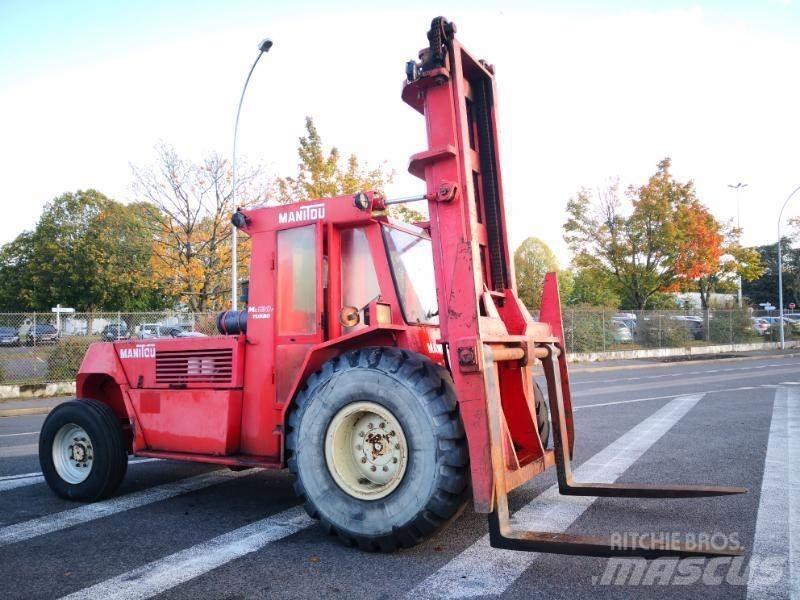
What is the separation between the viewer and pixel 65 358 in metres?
17.4

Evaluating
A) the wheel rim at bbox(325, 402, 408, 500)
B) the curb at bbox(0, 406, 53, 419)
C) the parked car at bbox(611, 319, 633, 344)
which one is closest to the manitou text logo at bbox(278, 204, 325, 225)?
the wheel rim at bbox(325, 402, 408, 500)

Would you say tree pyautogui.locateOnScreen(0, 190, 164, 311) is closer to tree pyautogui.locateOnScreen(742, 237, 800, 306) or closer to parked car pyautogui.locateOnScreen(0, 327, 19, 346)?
parked car pyautogui.locateOnScreen(0, 327, 19, 346)

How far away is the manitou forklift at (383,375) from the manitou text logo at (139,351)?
2 centimetres

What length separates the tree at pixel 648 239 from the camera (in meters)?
32.2

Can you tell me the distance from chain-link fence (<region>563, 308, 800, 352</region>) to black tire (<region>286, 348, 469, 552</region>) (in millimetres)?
23456

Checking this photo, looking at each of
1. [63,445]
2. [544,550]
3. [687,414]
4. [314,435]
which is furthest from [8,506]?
[687,414]

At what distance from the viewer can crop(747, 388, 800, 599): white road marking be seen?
11.3 feet

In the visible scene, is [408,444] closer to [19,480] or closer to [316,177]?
[19,480]

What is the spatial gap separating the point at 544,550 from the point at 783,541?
188 centimetres

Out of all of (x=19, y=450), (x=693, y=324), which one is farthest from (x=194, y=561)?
(x=693, y=324)

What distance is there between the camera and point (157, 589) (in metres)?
3.59

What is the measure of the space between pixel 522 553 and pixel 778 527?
2008mm

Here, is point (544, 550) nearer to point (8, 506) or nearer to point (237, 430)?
point (237, 430)

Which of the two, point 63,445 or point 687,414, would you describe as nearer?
point 63,445
